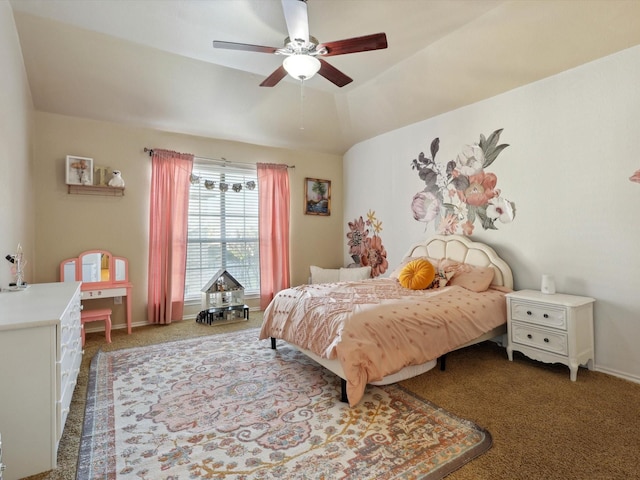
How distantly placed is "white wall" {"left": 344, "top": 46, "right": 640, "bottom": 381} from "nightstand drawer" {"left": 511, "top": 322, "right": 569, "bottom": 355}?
49 cm

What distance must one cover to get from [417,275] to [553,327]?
49.4 inches

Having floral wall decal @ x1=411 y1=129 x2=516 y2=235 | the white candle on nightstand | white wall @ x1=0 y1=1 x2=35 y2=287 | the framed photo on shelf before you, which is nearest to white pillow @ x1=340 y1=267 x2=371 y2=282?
floral wall decal @ x1=411 y1=129 x2=516 y2=235

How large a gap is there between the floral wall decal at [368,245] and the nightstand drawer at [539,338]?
87.7 inches

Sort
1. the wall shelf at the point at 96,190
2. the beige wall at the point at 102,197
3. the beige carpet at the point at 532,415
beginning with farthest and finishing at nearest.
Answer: the wall shelf at the point at 96,190 → the beige wall at the point at 102,197 → the beige carpet at the point at 532,415

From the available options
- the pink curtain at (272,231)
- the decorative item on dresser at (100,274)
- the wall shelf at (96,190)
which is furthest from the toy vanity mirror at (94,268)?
the pink curtain at (272,231)

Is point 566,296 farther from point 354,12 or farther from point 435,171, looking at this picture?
point 354,12

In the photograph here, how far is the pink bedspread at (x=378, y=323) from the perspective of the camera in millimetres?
2270

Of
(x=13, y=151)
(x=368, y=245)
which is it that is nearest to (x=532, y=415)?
(x=368, y=245)

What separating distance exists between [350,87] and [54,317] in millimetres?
4056

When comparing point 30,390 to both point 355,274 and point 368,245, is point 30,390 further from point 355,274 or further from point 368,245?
point 368,245

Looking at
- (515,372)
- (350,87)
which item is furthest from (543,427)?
(350,87)

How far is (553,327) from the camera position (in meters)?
2.75

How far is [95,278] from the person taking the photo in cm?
395

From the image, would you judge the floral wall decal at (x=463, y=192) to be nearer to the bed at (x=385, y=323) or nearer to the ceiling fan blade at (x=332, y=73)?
the bed at (x=385, y=323)
